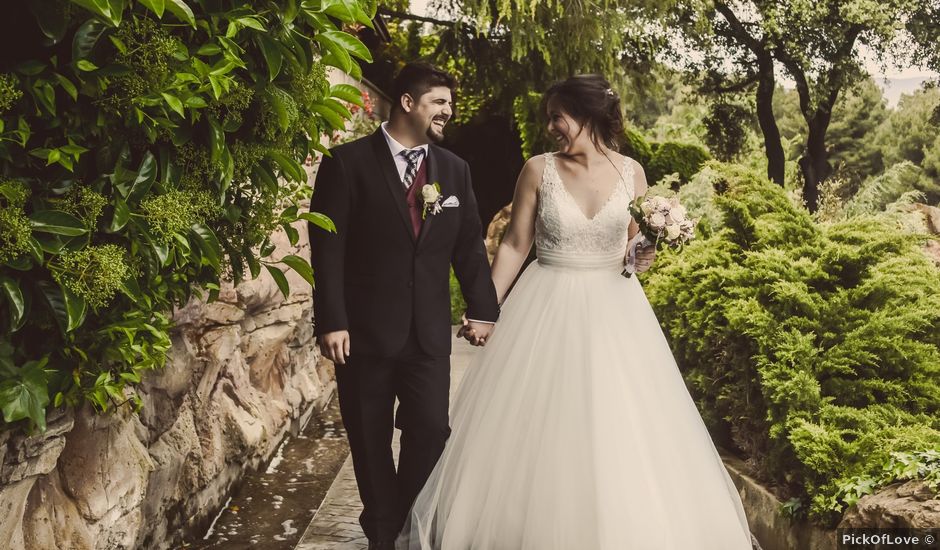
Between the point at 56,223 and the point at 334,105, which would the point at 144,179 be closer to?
the point at 56,223

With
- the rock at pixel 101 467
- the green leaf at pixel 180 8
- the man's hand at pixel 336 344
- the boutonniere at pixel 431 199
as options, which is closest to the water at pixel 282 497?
the rock at pixel 101 467

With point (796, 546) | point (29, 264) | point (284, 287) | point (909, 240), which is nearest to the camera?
point (29, 264)

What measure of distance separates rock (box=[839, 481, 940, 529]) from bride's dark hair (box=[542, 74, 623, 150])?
2061mm

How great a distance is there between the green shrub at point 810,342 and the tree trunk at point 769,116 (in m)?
19.2

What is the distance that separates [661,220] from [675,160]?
1348cm

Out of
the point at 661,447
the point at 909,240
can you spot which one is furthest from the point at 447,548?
the point at 909,240

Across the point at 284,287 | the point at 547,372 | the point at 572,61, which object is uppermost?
the point at 572,61

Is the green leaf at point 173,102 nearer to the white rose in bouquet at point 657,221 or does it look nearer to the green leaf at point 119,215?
the green leaf at point 119,215

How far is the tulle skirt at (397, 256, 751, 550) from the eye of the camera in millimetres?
4031

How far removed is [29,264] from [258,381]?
404cm

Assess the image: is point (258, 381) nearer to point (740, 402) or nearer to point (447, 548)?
point (447, 548)

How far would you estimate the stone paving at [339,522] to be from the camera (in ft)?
15.5

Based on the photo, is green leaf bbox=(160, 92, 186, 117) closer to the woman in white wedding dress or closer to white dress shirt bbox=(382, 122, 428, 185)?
white dress shirt bbox=(382, 122, 428, 185)

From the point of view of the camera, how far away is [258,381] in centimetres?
624
